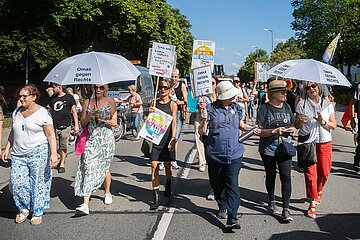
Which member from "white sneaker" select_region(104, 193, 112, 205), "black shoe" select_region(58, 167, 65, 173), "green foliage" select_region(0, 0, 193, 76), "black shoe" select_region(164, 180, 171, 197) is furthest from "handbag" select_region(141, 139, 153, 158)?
"green foliage" select_region(0, 0, 193, 76)

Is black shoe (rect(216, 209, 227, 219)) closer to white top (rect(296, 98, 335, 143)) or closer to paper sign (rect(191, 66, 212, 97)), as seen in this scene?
white top (rect(296, 98, 335, 143))

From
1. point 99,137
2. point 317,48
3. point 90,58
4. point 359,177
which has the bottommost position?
point 359,177

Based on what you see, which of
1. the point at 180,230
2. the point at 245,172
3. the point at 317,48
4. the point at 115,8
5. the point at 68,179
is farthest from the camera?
the point at 317,48

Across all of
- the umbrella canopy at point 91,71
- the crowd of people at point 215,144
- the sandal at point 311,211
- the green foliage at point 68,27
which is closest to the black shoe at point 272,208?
the crowd of people at point 215,144

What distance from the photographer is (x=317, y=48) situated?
140 ft

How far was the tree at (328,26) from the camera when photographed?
122ft

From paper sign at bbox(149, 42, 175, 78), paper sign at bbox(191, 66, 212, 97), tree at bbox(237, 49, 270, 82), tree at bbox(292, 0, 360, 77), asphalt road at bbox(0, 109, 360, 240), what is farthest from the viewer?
tree at bbox(237, 49, 270, 82)

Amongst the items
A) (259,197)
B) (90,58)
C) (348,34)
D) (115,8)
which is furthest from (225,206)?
(348,34)

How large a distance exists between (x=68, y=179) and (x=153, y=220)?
2.85 m

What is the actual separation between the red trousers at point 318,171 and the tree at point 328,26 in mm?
33249

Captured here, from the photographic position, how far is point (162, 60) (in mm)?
6613

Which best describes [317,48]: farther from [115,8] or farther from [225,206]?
[225,206]

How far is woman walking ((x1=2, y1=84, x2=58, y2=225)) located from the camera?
5.20m

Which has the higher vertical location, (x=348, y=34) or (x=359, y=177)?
(x=348, y=34)
